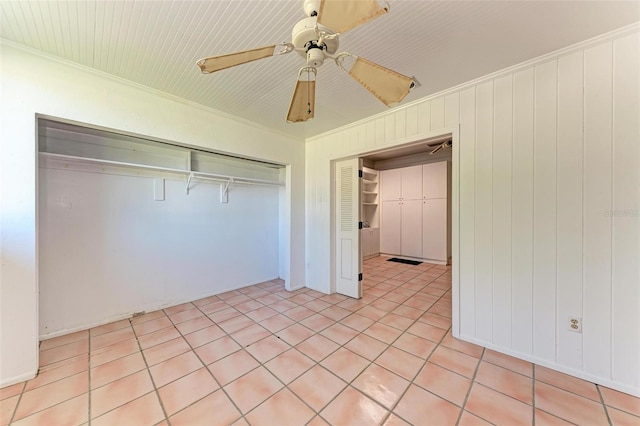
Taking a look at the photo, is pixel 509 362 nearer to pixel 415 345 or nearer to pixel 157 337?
pixel 415 345

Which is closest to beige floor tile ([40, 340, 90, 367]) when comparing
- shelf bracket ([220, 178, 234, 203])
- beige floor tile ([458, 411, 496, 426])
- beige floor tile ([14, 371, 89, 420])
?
beige floor tile ([14, 371, 89, 420])

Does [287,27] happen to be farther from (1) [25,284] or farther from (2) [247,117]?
(1) [25,284]

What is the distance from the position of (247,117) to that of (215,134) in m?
0.47

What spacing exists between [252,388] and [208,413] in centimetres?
29

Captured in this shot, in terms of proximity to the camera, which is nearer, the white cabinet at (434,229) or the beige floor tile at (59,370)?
the beige floor tile at (59,370)

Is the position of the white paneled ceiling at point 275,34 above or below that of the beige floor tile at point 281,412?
above

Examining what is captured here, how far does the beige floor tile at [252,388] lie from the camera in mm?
1509

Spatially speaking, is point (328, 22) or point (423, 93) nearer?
point (328, 22)

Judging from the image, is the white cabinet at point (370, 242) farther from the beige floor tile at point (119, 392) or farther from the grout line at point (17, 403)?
A: the grout line at point (17, 403)

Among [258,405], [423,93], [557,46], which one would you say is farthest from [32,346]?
[557,46]

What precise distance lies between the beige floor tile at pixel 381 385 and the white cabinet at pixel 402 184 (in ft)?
14.7

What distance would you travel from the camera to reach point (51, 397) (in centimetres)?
154

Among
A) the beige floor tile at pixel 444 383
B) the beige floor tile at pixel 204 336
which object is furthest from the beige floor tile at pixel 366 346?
the beige floor tile at pixel 204 336

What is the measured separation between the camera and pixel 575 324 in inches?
68.0
